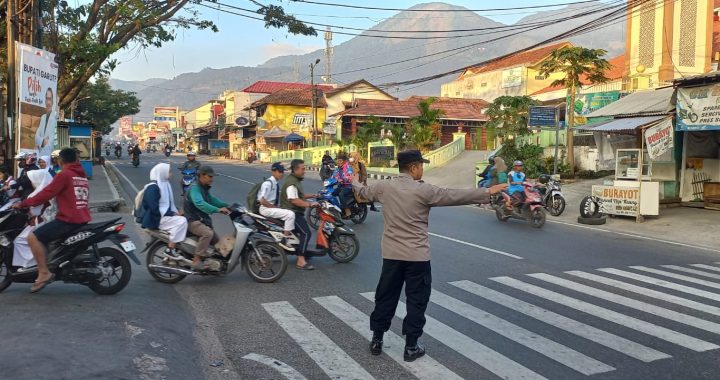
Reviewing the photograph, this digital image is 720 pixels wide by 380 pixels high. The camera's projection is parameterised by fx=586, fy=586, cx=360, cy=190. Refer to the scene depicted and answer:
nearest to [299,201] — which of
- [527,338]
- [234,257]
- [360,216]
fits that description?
[234,257]

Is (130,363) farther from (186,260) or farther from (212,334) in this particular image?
(186,260)

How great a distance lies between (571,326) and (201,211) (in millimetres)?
4395

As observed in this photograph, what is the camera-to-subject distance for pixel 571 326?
5695 mm

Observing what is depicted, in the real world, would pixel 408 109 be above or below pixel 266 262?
above

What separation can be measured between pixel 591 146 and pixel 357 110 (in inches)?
978

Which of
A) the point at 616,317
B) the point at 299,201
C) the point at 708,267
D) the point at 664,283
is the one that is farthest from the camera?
the point at 708,267

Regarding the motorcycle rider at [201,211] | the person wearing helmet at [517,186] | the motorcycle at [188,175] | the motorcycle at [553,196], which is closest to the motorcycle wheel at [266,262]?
the motorcycle rider at [201,211]

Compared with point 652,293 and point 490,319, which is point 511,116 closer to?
point 652,293

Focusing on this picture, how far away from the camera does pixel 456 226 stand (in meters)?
13.3

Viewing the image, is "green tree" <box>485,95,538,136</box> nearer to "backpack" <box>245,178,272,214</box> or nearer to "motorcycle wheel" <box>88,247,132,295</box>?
"backpack" <box>245,178,272,214</box>

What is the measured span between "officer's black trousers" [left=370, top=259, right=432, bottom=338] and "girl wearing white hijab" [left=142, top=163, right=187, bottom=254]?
3128 millimetres

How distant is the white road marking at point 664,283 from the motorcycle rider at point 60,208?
696 centimetres

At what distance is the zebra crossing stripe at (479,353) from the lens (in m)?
4.49

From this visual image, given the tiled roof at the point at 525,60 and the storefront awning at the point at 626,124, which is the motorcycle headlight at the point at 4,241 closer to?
the storefront awning at the point at 626,124
